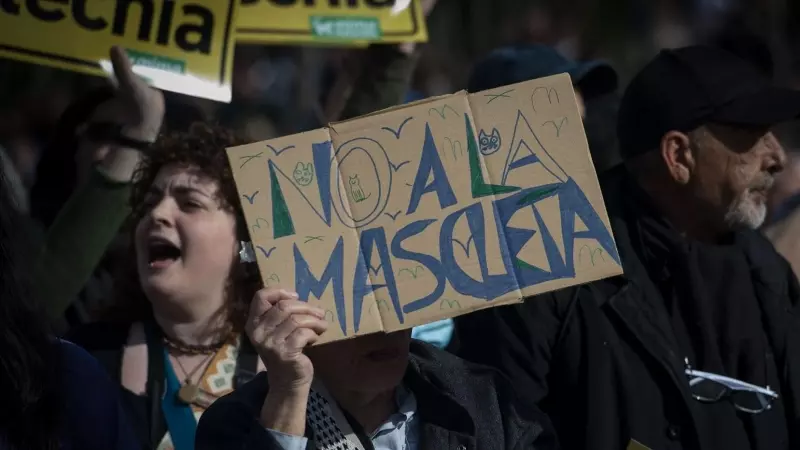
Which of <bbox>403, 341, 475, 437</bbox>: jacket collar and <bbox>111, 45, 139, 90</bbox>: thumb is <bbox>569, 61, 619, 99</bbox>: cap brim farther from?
<bbox>403, 341, 475, 437</bbox>: jacket collar

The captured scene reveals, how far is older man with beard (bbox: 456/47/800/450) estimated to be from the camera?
11.4ft

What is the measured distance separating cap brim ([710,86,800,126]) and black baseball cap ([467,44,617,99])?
1051 mm

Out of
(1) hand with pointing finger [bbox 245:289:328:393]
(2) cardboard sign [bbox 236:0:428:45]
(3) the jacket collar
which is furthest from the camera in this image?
(2) cardboard sign [bbox 236:0:428:45]

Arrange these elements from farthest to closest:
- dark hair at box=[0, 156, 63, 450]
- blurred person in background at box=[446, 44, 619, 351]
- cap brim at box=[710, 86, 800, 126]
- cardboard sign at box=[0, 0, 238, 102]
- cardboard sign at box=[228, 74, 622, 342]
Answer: blurred person in background at box=[446, 44, 619, 351] < cardboard sign at box=[0, 0, 238, 102] < cap brim at box=[710, 86, 800, 126] < cardboard sign at box=[228, 74, 622, 342] < dark hair at box=[0, 156, 63, 450]

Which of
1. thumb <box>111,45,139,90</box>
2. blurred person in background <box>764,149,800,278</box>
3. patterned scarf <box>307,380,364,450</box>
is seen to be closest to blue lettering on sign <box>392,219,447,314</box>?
patterned scarf <box>307,380,364,450</box>

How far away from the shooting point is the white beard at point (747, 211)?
146 inches

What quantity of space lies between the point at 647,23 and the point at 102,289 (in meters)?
5.68

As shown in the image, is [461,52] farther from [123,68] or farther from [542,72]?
[123,68]

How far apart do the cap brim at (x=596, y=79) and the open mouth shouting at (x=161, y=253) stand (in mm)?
1760

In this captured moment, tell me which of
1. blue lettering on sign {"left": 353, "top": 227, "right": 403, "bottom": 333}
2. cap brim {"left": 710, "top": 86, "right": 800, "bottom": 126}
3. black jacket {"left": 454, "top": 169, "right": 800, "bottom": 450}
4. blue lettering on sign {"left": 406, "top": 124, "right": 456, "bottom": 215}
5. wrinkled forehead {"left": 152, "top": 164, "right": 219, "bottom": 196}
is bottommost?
black jacket {"left": 454, "top": 169, "right": 800, "bottom": 450}

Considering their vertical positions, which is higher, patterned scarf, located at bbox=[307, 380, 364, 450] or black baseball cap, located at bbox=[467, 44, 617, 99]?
black baseball cap, located at bbox=[467, 44, 617, 99]

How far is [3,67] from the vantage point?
7938 mm

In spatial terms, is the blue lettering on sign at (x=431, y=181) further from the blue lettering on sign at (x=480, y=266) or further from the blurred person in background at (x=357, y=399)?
the blurred person in background at (x=357, y=399)

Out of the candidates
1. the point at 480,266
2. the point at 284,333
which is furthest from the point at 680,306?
the point at 284,333
